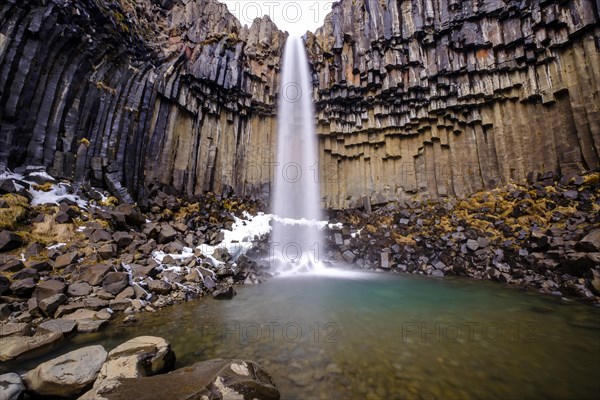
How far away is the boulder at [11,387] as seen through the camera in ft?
8.58

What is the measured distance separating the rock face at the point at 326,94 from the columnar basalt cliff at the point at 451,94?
0.08 m

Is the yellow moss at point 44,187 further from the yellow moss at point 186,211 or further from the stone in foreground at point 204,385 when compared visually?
the stone in foreground at point 204,385

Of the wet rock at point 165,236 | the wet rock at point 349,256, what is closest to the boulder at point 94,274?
the wet rock at point 165,236

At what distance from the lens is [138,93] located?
43.9 feet

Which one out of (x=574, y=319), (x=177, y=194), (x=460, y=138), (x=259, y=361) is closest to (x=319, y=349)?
(x=259, y=361)

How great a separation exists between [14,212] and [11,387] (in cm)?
656

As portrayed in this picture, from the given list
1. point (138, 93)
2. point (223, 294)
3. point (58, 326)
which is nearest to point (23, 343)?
point (58, 326)

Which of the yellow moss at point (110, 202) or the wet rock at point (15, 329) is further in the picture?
the yellow moss at point (110, 202)

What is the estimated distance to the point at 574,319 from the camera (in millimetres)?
5266

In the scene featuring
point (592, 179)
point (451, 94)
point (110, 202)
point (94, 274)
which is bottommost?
point (94, 274)

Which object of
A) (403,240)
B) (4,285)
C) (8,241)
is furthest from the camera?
(403,240)

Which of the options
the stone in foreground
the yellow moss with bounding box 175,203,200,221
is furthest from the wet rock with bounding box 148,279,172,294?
the yellow moss with bounding box 175,203,200,221

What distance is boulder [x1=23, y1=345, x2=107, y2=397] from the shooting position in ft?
9.19

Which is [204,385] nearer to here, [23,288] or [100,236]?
[23,288]
